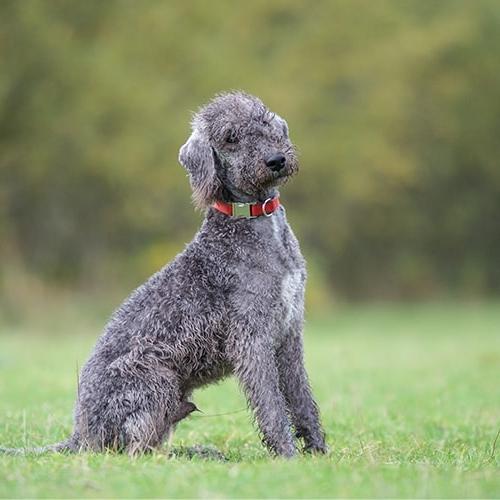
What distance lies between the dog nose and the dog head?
0.03 metres

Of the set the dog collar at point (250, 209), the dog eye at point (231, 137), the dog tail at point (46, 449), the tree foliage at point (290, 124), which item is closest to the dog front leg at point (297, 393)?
the dog collar at point (250, 209)

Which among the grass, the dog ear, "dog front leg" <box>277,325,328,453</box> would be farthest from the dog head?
the grass

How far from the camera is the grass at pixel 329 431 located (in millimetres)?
5664

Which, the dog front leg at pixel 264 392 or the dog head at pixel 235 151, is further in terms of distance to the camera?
the dog head at pixel 235 151

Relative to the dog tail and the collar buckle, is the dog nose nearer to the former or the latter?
the collar buckle

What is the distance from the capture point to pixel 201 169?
7391 millimetres

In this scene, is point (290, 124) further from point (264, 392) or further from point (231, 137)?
point (264, 392)

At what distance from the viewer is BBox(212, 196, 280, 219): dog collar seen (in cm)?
735

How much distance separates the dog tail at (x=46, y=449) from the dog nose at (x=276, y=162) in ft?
7.88

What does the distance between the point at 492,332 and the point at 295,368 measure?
64.5ft

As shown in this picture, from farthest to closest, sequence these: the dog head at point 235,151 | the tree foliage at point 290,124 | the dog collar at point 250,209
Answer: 1. the tree foliage at point 290,124
2. the dog collar at point 250,209
3. the dog head at point 235,151

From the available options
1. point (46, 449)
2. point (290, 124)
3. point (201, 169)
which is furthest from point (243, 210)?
point (290, 124)

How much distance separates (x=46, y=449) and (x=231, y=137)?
2.57 meters

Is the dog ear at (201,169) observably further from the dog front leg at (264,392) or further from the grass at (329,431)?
the grass at (329,431)
